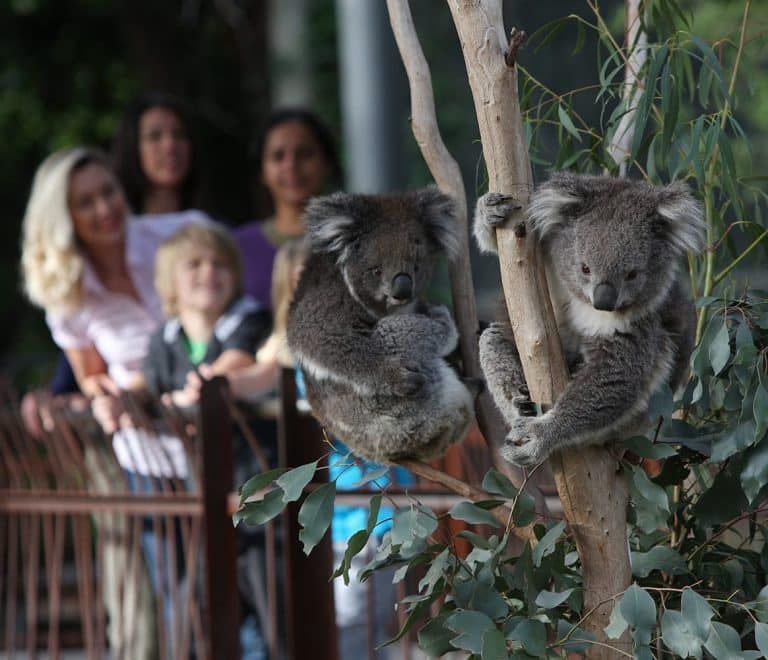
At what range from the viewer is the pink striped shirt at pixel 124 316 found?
10.3 ft

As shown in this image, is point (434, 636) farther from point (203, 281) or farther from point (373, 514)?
point (203, 281)

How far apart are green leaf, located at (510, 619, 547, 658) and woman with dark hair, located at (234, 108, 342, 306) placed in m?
2.05

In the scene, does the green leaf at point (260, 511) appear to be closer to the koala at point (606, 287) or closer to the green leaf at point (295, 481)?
the green leaf at point (295, 481)

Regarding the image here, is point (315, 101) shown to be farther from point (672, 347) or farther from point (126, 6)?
point (672, 347)

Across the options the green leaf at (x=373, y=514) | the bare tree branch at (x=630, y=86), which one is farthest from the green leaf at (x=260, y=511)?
the bare tree branch at (x=630, y=86)

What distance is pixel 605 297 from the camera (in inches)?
57.9

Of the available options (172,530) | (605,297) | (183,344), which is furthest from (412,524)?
(183,344)

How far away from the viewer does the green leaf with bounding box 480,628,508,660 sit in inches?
52.4

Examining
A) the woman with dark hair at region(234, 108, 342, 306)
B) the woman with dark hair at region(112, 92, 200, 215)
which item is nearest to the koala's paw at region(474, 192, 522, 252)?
the woman with dark hair at region(234, 108, 342, 306)

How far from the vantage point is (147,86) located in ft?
19.1

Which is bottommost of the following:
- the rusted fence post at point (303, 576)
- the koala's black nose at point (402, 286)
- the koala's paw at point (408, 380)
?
the rusted fence post at point (303, 576)

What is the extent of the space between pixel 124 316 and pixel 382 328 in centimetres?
146

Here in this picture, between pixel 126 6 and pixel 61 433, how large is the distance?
11.9ft

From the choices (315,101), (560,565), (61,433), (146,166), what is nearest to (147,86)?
(315,101)
